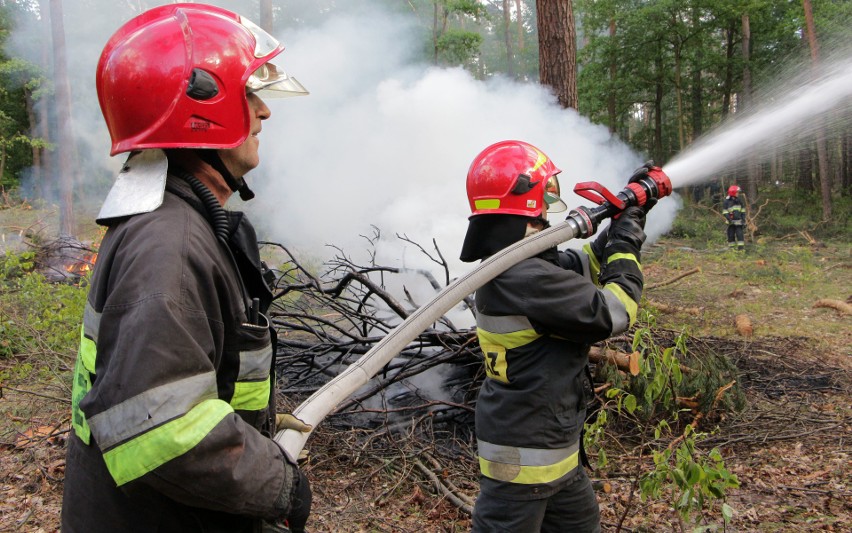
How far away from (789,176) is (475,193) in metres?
29.3

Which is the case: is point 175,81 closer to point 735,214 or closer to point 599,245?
point 599,245

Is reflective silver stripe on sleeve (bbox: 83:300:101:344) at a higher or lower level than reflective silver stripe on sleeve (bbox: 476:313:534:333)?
higher

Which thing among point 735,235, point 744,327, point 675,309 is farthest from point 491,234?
point 735,235

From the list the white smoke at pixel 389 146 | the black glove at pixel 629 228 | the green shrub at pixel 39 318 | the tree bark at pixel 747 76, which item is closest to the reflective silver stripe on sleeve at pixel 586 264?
the black glove at pixel 629 228

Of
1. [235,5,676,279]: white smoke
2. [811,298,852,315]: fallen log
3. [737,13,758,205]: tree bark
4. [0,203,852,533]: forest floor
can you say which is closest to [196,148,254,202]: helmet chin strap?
[0,203,852,533]: forest floor

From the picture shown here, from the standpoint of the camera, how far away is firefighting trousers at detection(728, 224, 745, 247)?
1437 centimetres

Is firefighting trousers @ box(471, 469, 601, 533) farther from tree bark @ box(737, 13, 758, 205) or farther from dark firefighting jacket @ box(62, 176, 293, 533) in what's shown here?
tree bark @ box(737, 13, 758, 205)

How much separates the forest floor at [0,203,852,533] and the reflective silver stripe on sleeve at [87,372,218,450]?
2310 mm

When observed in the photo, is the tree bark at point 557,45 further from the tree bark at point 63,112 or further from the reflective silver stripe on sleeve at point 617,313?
the tree bark at point 63,112

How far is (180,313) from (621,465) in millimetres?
3624

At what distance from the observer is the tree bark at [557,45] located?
6.52 metres

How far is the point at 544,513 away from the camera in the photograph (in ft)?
8.05

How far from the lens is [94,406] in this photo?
3.74 feet

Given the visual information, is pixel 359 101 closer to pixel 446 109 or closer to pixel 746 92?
pixel 446 109
